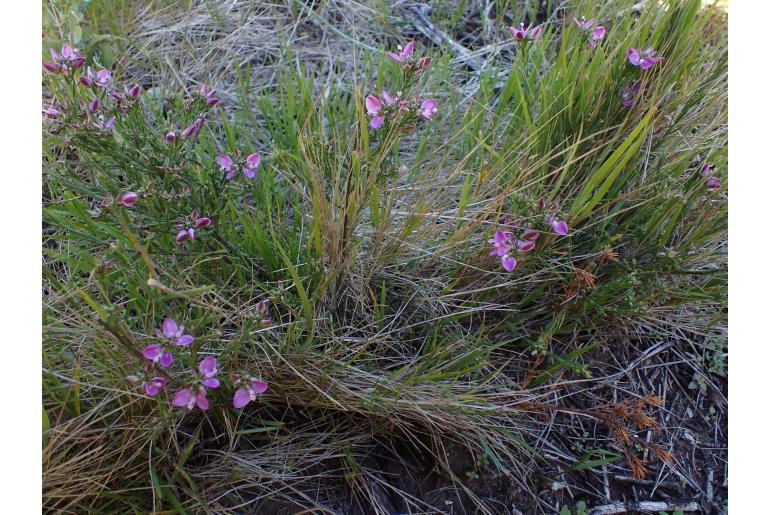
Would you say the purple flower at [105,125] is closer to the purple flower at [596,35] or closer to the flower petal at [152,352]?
the flower petal at [152,352]

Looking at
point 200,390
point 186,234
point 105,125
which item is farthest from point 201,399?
point 105,125

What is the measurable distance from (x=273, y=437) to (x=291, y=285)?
36cm

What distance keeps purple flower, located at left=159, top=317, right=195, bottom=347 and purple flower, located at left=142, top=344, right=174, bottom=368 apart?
0.08ft

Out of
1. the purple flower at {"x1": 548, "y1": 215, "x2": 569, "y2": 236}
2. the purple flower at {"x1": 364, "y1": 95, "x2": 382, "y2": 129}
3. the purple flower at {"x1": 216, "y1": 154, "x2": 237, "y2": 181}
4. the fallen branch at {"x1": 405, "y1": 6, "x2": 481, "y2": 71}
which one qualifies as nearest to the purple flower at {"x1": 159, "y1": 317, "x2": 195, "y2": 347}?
the purple flower at {"x1": 216, "y1": 154, "x2": 237, "y2": 181}

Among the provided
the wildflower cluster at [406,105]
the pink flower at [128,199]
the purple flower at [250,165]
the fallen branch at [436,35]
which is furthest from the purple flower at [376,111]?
the fallen branch at [436,35]

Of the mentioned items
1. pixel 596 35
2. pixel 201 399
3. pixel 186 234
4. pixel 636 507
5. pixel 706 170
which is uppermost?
pixel 596 35

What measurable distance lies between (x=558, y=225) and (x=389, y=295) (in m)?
0.47

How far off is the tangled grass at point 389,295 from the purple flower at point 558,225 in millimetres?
17

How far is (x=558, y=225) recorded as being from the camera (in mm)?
1413

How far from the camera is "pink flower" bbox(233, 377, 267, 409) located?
1.17 m

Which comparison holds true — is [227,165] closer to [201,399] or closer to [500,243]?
[201,399]

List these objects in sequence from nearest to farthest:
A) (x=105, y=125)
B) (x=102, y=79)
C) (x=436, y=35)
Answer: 1. (x=105, y=125)
2. (x=102, y=79)
3. (x=436, y=35)

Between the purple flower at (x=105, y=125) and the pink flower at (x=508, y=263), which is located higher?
the purple flower at (x=105, y=125)

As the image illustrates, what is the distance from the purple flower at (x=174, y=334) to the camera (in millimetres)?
1136
